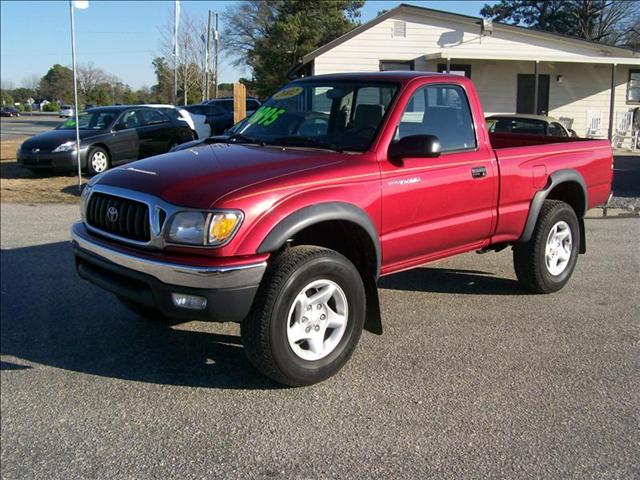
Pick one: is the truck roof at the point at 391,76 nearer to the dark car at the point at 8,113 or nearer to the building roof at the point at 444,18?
the building roof at the point at 444,18

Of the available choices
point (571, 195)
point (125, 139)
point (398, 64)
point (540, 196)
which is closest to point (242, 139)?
point (540, 196)

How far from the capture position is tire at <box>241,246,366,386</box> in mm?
3502

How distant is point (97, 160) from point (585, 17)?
40.5 m

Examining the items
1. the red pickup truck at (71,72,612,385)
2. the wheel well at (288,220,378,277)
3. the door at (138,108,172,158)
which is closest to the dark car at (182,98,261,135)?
the door at (138,108,172,158)

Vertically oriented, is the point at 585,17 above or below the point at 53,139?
above

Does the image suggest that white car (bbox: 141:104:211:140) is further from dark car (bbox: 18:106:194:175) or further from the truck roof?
the truck roof

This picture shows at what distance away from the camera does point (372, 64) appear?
2031cm

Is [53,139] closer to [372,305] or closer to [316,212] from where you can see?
[372,305]

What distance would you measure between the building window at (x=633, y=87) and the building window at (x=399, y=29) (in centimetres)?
840

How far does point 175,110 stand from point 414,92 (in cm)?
1235

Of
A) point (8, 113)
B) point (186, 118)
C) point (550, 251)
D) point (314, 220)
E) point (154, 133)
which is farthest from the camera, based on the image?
point (8, 113)

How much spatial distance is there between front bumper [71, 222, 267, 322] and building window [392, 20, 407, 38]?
18.2 meters

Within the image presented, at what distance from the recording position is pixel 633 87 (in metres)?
22.1

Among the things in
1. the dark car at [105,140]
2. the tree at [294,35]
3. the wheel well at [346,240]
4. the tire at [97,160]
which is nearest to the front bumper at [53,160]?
the dark car at [105,140]
